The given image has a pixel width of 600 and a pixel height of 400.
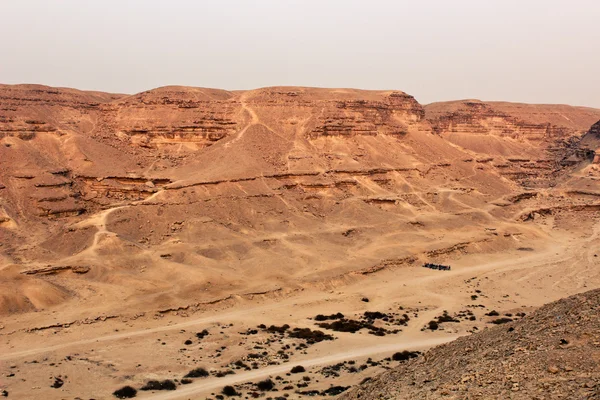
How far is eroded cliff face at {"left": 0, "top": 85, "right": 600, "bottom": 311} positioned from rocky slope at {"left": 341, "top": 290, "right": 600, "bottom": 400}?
2770cm

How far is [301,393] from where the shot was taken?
25.5 metres

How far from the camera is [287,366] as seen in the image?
30.0 meters

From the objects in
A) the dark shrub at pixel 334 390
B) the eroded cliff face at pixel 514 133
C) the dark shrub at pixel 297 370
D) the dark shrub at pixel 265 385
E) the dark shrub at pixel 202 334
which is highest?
the eroded cliff face at pixel 514 133

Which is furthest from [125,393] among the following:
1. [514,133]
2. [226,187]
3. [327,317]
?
[514,133]

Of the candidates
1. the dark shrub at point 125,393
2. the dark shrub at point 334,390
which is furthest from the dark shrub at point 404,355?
the dark shrub at point 125,393

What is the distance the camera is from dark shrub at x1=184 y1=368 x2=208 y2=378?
28.6 meters

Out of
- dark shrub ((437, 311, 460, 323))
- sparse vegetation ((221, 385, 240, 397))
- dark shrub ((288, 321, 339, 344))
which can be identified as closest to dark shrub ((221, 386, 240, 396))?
sparse vegetation ((221, 385, 240, 397))

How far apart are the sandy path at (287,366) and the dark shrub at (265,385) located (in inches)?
43.6

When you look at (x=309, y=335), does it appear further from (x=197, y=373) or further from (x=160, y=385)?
(x=160, y=385)

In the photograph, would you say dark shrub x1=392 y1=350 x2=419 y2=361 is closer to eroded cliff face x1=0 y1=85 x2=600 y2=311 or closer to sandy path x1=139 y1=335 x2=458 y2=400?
sandy path x1=139 y1=335 x2=458 y2=400

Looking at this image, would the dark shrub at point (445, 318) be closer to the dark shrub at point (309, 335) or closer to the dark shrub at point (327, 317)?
the dark shrub at point (327, 317)

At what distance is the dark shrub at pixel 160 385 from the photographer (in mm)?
26812

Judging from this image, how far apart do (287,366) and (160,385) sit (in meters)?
6.79

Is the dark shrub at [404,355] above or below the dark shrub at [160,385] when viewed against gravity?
above
